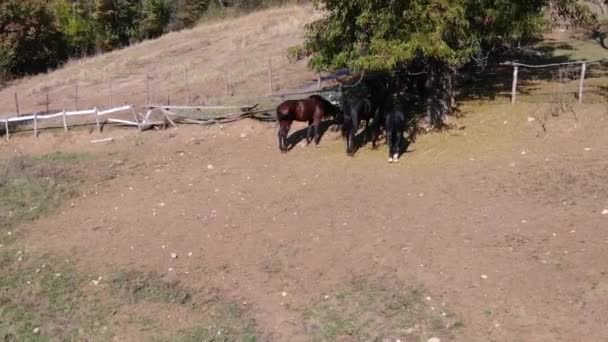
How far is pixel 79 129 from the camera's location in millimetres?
18156

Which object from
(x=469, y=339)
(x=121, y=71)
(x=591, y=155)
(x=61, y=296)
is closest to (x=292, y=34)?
(x=121, y=71)

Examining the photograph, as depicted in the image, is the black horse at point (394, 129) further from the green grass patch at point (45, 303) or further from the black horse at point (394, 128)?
the green grass patch at point (45, 303)

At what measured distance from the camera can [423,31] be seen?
37.5 feet

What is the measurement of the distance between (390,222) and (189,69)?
21.0m

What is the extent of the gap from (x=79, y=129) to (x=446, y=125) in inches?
417

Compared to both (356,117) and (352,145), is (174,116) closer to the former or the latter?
(356,117)

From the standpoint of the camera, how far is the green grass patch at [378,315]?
23.3 ft

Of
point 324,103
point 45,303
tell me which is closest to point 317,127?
point 324,103

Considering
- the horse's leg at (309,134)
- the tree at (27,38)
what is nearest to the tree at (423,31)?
the horse's leg at (309,134)

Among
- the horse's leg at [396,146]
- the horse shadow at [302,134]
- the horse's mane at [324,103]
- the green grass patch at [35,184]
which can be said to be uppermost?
the horse's mane at [324,103]

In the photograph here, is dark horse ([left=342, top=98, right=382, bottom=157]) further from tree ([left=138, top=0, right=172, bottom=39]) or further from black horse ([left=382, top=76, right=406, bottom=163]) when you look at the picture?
tree ([left=138, top=0, right=172, bottom=39])

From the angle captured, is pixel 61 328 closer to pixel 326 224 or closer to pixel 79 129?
pixel 326 224

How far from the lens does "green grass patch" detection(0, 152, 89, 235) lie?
1235cm

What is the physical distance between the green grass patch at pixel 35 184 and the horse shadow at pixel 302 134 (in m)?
4.86
